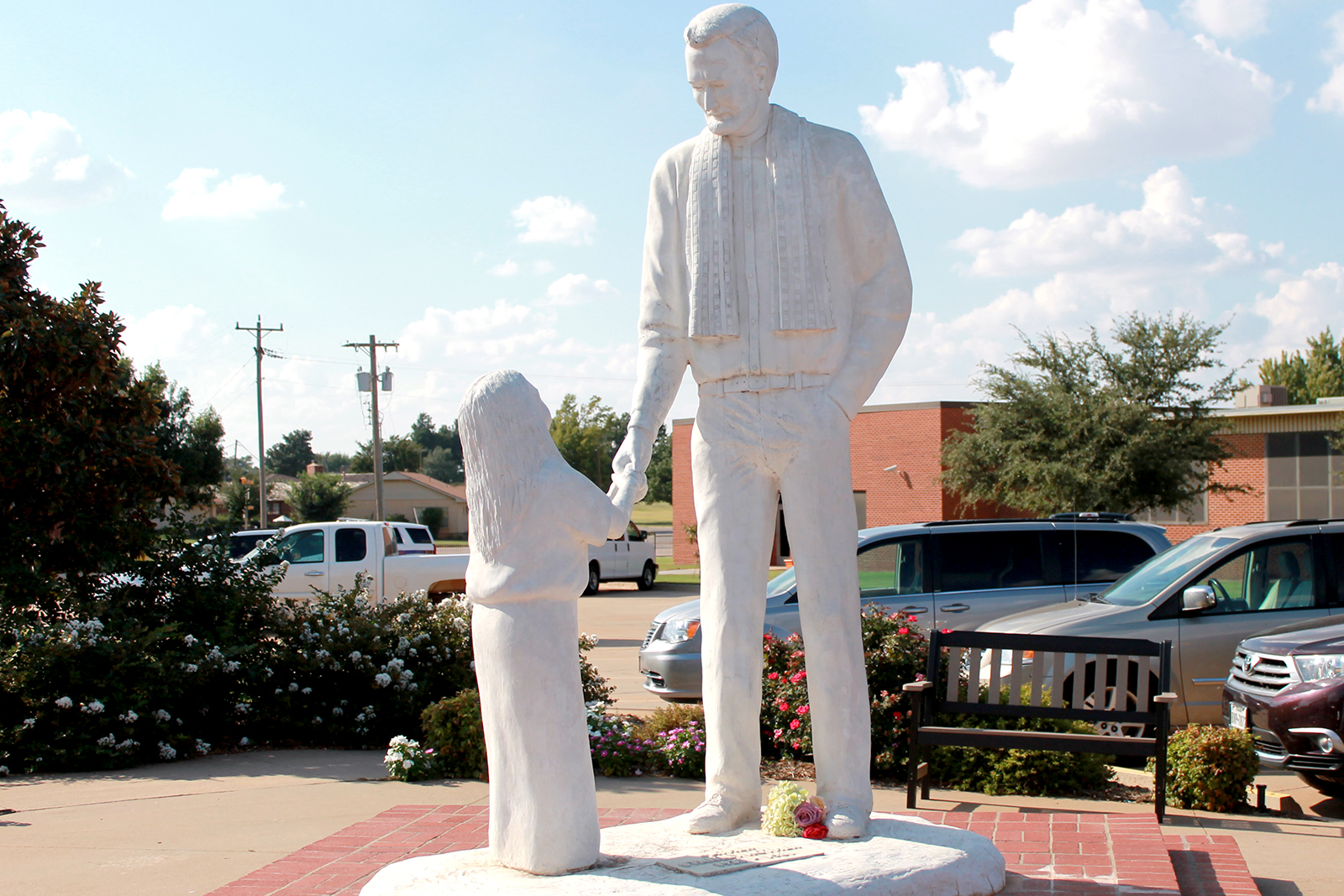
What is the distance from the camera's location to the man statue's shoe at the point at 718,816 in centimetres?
446

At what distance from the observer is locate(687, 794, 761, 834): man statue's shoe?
4465 millimetres

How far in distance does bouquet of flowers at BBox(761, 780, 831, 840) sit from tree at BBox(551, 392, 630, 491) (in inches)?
1380

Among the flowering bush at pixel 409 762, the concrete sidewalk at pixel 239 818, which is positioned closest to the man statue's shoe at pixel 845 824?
the concrete sidewalk at pixel 239 818

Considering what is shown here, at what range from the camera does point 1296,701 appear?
6.91 metres

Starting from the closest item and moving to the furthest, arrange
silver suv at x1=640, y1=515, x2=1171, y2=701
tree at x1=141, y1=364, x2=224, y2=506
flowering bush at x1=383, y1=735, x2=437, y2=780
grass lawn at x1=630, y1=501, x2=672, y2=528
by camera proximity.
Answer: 1. flowering bush at x1=383, y1=735, x2=437, y2=780
2. silver suv at x1=640, y1=515, x2=1171, y2=701
3. tree at x1=141, y1=364, x2=224, y2=506
4. grass lawn at x1=630, y1=501, x2=672, y2=528

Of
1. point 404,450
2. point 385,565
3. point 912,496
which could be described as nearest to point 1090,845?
point 385,565

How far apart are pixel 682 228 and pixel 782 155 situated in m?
0.49

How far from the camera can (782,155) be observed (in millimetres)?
4531

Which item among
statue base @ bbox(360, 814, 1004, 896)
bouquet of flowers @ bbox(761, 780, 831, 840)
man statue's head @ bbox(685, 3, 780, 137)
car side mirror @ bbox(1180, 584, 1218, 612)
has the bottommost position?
statue base @ bbox(360, 814, 1004, 896)

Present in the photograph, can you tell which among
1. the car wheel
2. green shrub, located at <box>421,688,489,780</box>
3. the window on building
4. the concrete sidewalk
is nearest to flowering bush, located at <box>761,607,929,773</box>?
the concrete sidewalk

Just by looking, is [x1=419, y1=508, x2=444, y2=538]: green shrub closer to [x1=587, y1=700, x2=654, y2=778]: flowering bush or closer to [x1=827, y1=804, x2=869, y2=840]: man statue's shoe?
[x1=587, y1=700, x2=654, y2=778]: flowering bush

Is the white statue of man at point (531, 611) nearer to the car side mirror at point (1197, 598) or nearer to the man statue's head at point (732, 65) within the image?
the man statue's head at point (732, 65)

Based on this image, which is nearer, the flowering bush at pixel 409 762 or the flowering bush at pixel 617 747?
the flowering bush at pixel 409 762

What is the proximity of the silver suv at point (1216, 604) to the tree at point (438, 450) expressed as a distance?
8754 centimetres
